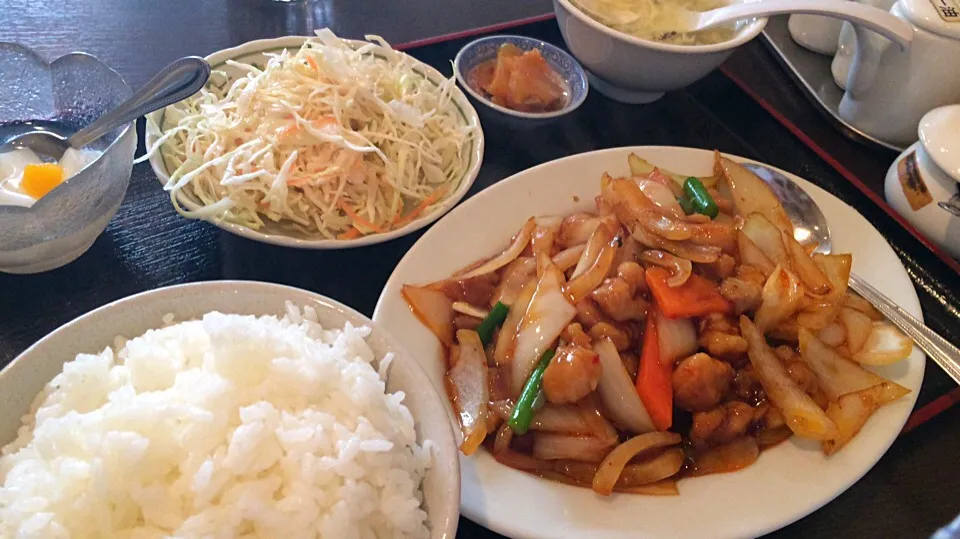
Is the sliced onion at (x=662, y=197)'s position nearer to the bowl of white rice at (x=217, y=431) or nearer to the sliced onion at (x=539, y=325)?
the sliced onion at (x=539, y=325)

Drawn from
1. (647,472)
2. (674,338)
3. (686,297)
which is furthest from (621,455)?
(686,297)

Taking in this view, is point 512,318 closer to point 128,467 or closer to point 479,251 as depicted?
point 479,251

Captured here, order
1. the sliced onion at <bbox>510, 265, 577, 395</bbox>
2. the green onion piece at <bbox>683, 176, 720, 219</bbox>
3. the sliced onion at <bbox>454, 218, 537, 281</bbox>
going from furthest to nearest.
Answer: the green onion piece at <bbox>683, 176, 720, 219</bbox>
the sliced onion at <bbox>454, 218, 537, 281</bbox>
the sliced onion at <bbox>510, 265, 577, 395</bbox>

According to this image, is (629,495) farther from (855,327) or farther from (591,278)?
(855,327)

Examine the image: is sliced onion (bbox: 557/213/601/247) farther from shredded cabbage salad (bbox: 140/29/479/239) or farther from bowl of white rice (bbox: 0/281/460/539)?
bowl of white rice (bbox: 0/281/460/539)

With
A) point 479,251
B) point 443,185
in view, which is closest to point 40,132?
point 443,185

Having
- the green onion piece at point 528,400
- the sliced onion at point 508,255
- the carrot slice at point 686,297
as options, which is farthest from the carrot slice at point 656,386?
the sliced onion at point 508,255

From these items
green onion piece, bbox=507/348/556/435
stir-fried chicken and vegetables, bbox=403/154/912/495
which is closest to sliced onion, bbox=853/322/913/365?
stir-fried chicken and vegetables, bbox=403/154/912/495
